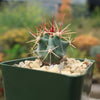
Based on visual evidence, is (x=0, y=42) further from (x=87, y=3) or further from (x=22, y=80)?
(x=87, y=3)

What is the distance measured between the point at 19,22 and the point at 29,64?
3.56m

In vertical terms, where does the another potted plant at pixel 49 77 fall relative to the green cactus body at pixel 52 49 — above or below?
below

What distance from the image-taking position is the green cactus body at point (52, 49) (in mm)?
787

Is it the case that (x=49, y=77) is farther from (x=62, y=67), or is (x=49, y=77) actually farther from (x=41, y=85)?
(x=62, y=67)

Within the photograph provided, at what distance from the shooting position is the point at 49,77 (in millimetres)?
640

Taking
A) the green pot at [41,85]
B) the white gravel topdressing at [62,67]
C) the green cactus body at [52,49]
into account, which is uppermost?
the green cactus body at [52,49]

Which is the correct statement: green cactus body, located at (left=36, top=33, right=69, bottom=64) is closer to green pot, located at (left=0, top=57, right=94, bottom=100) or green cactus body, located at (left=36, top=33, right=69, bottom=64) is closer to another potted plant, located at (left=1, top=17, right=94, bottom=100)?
another potted plant, located at (left=1, top=17, right=94, bottom=100)

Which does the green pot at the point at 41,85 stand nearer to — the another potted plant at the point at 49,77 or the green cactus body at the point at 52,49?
the another potted plant at the point at 49,77

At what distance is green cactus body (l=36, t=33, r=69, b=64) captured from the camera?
0.79 m

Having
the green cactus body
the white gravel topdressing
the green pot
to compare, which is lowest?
the green pot

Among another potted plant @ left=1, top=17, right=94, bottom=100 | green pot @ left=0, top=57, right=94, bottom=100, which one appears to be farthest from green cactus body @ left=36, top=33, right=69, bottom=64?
green pot @ left=0, top=57, right=94, bottom=100

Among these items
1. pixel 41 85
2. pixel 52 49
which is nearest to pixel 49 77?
pixel 41 85

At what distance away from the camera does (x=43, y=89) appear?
66 cm

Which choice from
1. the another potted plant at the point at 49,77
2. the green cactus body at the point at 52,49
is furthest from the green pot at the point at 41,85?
the green cactus body at the point at 52,49
